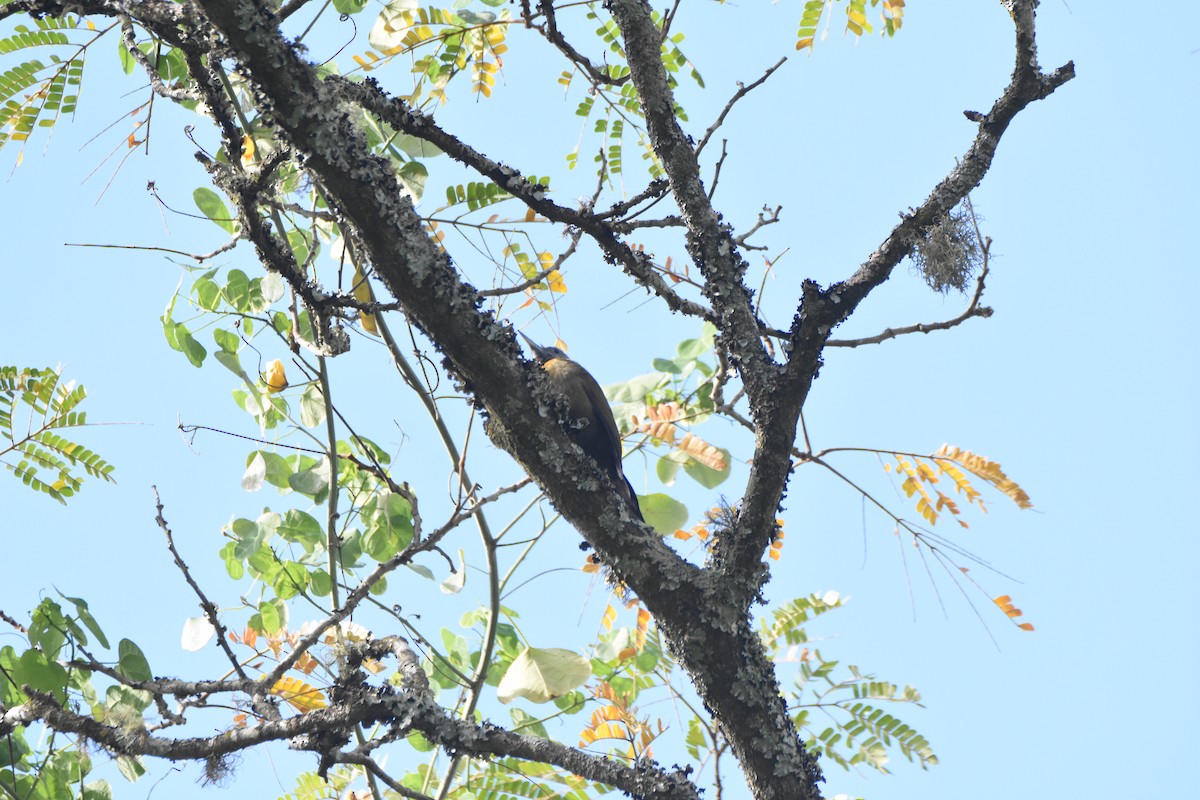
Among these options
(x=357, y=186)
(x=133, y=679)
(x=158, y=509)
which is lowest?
(x=133, y=679)

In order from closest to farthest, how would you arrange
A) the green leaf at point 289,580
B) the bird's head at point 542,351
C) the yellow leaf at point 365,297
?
the yellow leaf at point 365,297, the green leaf at point 289,580, the bird's head at point 542,351

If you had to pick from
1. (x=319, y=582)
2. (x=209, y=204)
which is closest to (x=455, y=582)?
(x=319, y=582)

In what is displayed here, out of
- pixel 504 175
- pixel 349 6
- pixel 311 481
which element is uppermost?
pixel 349 6

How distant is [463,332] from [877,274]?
104cm

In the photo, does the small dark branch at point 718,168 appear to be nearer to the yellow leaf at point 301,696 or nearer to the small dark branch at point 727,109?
the small dark branch at point 727,109

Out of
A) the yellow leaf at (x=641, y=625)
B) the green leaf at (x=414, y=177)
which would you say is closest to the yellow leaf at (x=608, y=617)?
the yellow leaf at (x=641, y=625)

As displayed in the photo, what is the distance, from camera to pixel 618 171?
12.2ft

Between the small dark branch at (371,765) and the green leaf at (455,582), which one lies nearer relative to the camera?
the small dark branch at (371,765)

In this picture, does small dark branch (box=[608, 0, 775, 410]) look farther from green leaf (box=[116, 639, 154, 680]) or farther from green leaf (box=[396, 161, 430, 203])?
green leaf (box=[116, 639, 154, 680])

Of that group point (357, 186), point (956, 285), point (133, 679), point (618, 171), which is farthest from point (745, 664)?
point (618, 171)

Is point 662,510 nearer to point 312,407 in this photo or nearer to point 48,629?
point 312,407

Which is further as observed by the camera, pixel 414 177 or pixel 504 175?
pixel 414 177

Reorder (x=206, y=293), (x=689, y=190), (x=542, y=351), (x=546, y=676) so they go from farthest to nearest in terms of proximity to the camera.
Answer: (x=542, y=351), (x=206, y=293), (x=546, y=676), (x=689, y=190)

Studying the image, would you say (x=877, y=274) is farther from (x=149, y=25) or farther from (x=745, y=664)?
(x=149, y=25)
